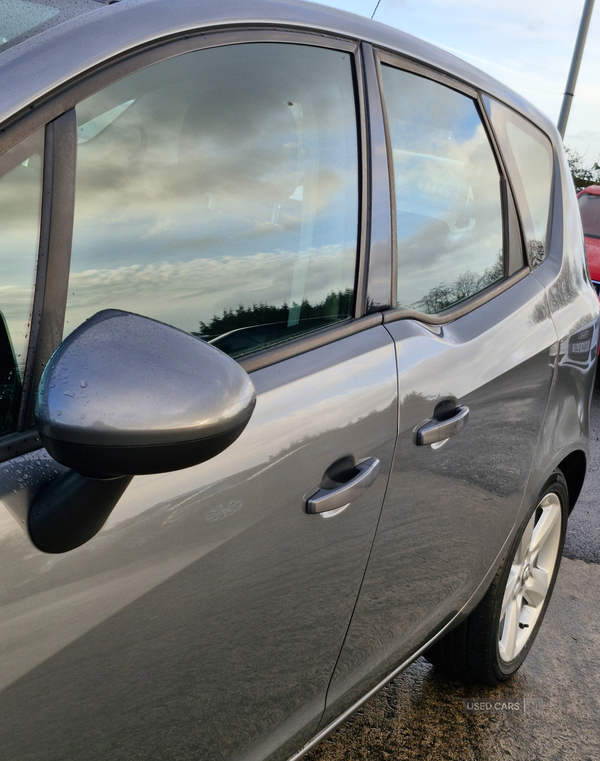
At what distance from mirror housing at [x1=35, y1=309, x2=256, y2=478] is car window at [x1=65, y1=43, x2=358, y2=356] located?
224 mm

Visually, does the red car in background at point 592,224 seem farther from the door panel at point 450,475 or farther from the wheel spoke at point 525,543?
the door panel at point 450,475

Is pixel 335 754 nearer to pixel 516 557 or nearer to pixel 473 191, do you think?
pixel 516 557

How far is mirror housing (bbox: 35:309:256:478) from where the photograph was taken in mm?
827

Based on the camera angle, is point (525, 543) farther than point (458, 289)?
Yes

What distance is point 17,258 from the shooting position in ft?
3.28

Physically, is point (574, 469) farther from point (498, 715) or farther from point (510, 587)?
point (498, 715)

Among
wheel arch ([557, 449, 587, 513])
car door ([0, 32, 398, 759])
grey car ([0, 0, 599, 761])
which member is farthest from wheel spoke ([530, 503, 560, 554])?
car door ([0, 32, 398, 759])

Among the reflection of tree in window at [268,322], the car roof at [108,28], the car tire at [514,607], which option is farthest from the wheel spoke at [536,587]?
the car roof at [108,28]

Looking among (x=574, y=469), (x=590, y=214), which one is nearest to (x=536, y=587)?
(x=574, y=469)

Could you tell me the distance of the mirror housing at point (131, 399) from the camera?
2.71ft

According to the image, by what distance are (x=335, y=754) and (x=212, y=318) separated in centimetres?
152

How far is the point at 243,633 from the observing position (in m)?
1.24

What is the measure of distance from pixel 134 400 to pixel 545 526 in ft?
6.84

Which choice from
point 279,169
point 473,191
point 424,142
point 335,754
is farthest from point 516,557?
point 279,169
